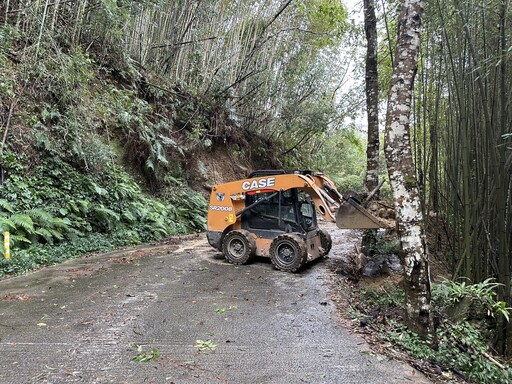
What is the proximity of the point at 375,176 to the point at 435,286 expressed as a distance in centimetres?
321

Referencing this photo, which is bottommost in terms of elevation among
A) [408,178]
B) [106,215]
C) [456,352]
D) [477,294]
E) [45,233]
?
[456,352]

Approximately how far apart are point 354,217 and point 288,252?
48.9 inches

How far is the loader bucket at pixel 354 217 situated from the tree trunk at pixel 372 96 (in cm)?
196

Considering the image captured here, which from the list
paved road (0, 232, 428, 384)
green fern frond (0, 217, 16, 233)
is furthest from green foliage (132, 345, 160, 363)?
green fern frond (0, 217, 16, 233)

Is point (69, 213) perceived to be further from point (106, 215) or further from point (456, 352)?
point (456, 352)

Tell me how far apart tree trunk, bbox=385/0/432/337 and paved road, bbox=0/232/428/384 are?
667 mm

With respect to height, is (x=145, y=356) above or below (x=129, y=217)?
below

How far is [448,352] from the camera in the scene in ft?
10.2

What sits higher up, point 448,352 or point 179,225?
point 179,225

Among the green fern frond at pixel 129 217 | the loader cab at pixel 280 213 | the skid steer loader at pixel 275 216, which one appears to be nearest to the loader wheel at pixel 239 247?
the skid steer loader at pixel 275 216

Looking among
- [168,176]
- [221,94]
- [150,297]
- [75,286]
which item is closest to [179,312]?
[150,297]

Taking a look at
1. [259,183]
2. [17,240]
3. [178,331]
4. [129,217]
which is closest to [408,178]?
[178,331]

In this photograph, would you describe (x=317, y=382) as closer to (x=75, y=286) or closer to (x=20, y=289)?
(x=75, y=286)

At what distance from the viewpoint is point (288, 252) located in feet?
17.8
